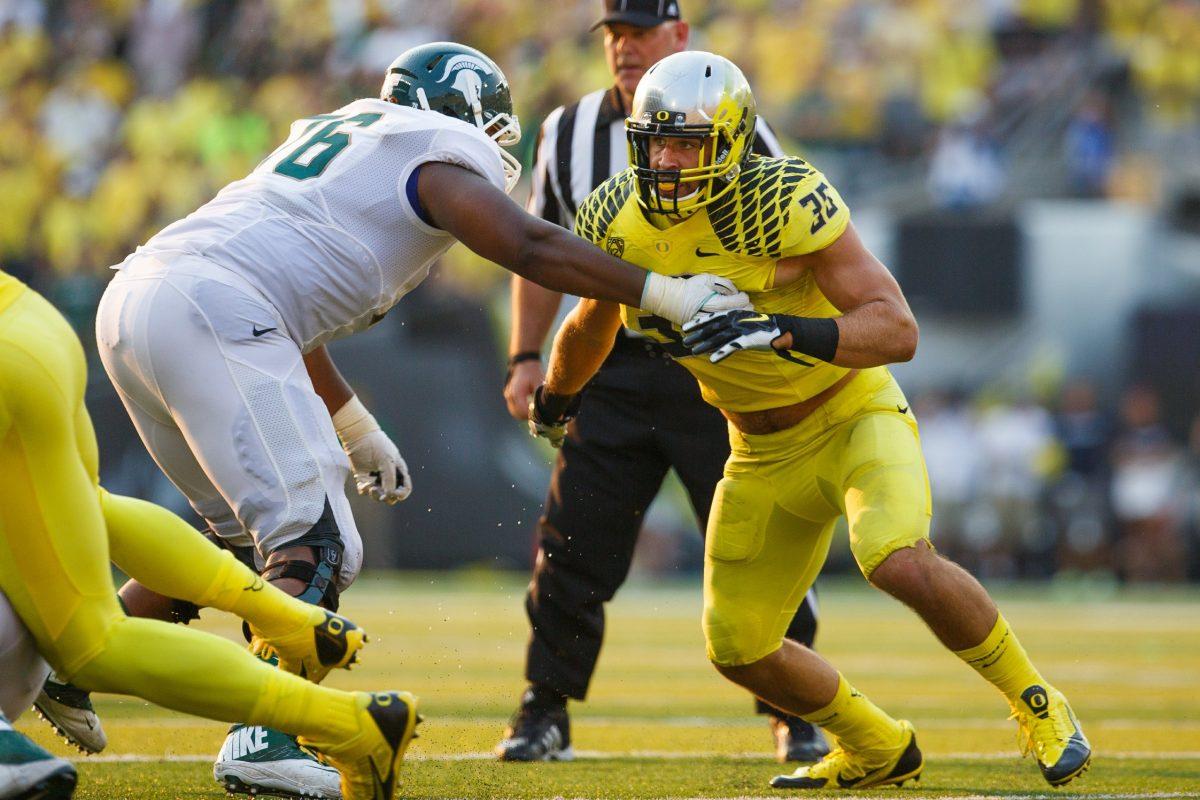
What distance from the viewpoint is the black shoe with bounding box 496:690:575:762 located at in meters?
4.49

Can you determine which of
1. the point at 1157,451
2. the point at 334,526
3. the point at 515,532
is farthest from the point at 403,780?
the point at 1157,451

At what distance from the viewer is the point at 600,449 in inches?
190

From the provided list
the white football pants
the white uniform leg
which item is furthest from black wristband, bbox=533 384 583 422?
the white uniform leg

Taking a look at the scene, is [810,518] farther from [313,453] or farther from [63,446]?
[63,446]

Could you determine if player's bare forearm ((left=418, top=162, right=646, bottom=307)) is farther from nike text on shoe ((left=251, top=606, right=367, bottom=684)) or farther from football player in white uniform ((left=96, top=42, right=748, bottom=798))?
nike text on shoe ((left=251, top=606, right=367, bottom=684))

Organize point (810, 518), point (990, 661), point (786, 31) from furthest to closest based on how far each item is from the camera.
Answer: point (786, 31), point (810, 518), point (990, 661)

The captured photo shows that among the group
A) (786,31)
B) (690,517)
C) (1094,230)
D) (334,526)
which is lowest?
(690,517)

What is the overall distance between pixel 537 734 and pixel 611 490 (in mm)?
737

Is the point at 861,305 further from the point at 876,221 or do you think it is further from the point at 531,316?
the point at 876,221

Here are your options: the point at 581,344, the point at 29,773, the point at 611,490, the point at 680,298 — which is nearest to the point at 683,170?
the point at 680,298

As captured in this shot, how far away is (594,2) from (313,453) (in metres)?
11.0

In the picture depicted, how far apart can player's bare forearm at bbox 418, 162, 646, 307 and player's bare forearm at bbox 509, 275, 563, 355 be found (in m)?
1.45

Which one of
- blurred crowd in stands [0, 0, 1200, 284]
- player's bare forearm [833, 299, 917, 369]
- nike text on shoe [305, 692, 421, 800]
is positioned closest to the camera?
nike text on shoe [305, 692, 421, 800]

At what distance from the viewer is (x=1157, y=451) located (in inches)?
464
